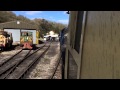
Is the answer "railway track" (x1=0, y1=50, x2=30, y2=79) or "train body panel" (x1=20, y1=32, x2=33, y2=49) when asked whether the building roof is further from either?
"railway track" (x1=0, y1=50, x2=30, y2=79)

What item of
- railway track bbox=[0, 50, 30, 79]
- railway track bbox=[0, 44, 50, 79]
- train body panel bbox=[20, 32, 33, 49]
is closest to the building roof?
train body panel bbox=[20, 32, 33, 49]

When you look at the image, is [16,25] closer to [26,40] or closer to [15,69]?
[26,40]

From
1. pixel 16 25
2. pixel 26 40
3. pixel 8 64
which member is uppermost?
pixel 16 25

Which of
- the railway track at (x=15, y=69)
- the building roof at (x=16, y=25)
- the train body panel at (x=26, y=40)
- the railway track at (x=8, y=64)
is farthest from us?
the building roof at (x=16, y=25)

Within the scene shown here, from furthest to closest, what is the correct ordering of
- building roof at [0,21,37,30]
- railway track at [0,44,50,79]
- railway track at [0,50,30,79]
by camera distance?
building roof at [0,21,37,30] → railway track at [0,50,30,79] → railway track at [0,44,50,79]

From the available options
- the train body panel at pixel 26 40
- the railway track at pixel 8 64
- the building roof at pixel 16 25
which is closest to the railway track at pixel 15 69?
the railway track at pixel 8 64

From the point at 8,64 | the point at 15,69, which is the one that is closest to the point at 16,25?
the point at 8,64

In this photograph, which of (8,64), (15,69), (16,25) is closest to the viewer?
(15,69)

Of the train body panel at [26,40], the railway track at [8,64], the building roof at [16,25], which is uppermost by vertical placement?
the building roof at [16,25]

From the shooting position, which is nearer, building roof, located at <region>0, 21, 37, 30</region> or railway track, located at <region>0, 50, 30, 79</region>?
railway track, located at <region>0, 50, 30, 79</region>

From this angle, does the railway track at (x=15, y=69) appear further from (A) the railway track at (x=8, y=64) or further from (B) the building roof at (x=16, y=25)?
(B) the building roof at (x=16, y=25)
